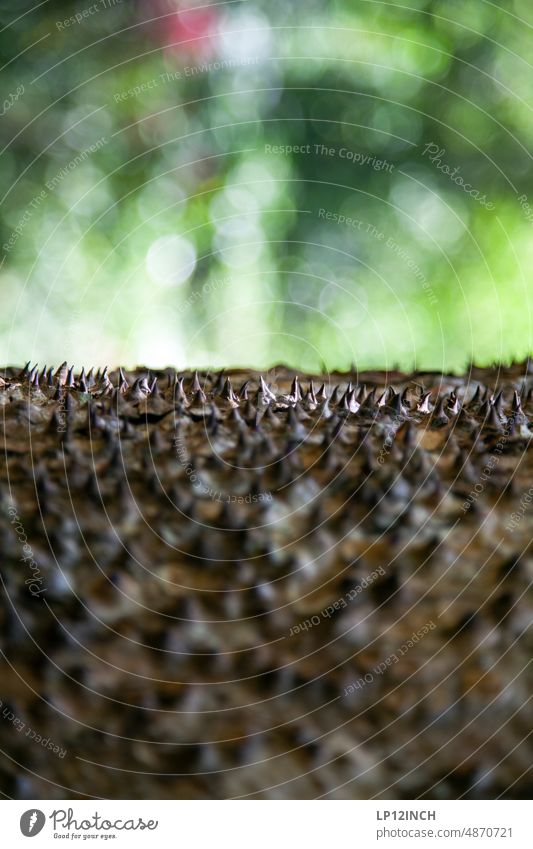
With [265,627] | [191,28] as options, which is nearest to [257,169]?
[191,28]

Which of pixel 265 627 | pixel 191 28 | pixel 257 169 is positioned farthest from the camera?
pixel 257 169

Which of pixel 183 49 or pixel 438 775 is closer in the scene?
pixel 438 775

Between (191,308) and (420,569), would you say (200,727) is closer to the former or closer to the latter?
(420,569)

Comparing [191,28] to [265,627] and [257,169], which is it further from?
[265,627]
